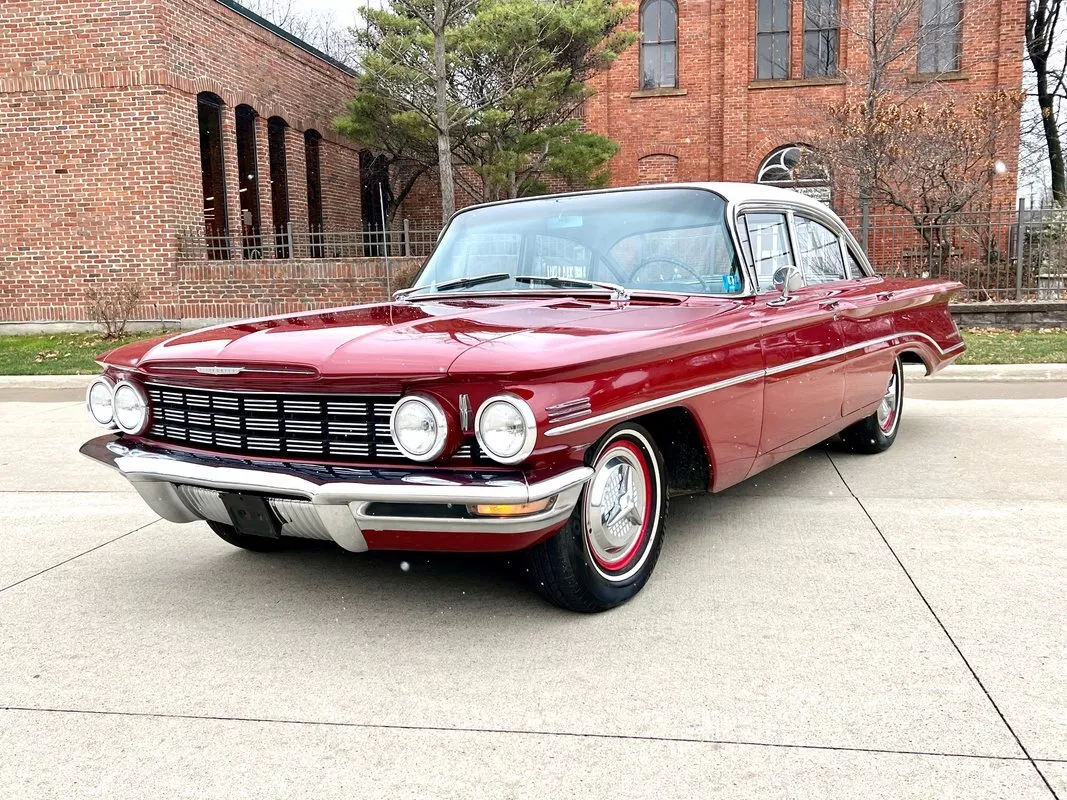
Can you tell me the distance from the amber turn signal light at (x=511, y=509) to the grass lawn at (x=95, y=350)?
329 inches

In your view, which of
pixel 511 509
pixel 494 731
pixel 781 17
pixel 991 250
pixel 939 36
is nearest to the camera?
pixel 494 731

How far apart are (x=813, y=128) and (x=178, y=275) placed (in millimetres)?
12051

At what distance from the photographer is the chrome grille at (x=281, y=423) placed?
9.87 feet

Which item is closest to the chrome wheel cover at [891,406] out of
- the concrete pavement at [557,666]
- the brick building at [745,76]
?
the concrete pavement at [557,666]

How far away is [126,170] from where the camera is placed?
47.5 ft

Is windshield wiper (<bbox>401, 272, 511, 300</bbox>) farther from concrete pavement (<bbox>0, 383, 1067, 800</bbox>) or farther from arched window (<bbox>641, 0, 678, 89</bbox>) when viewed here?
arched window (<bbox>641, 0, 678, 89</bbox>)

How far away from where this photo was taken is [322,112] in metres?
19.4

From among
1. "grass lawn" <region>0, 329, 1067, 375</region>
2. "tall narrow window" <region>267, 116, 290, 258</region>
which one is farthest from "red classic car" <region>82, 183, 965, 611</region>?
"tall narrow window" <region>267, 116, 290, 258</region>

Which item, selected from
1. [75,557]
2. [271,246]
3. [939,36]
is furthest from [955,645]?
[939,36]

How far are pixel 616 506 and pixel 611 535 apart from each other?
107mm

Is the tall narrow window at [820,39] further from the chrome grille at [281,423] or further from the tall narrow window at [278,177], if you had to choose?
the chrome grille at [281,423]

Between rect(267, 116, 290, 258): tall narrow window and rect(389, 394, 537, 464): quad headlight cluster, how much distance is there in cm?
1574

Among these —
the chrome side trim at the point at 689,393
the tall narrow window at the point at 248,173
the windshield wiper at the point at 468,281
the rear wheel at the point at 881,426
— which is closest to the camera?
the chrome side trim at the point at 689,393

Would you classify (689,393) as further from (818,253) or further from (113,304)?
(113,304)
